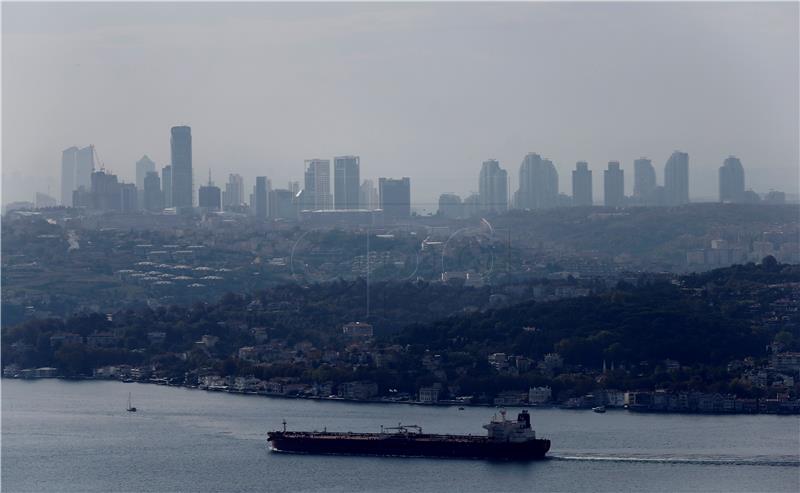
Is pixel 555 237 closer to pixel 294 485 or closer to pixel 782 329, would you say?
pixel 782 329

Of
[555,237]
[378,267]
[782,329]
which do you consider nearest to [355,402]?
[782,329]

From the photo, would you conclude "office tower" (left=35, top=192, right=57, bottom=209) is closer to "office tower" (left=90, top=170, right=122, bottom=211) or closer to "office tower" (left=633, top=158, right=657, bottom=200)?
"office tower" (left=90, top=170, right=122, bottom=211)

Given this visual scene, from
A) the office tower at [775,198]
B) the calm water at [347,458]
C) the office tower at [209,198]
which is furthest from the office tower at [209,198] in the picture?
the calm water at [347,458]

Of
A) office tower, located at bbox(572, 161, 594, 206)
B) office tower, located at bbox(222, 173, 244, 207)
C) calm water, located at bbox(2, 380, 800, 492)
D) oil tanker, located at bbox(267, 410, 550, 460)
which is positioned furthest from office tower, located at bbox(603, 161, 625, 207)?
oil tanker, located at bbox(267, 410, 550, 460)

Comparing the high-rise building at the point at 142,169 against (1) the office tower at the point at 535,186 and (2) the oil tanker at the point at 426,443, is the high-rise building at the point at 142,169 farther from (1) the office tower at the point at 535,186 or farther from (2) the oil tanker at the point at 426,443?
(2) the oil tanker at the point at 426,443

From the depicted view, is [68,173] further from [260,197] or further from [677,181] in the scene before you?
[677,181]

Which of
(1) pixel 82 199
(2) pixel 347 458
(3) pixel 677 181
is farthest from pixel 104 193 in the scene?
(2) pixel 347 458
